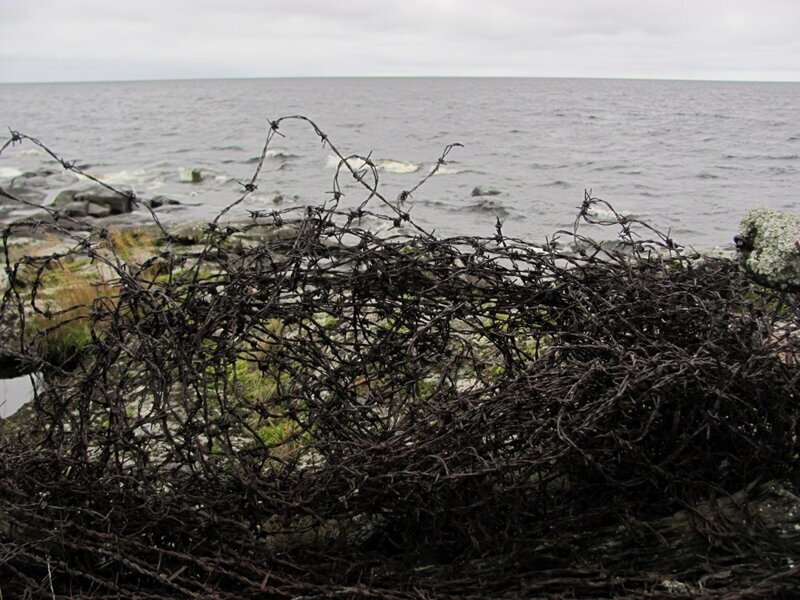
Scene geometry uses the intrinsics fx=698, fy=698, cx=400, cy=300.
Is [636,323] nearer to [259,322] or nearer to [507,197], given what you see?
[259,322]

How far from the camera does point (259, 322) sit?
3402 millimetres

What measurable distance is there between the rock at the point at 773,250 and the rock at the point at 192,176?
2899 centimetres

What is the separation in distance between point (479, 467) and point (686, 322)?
1327 mm

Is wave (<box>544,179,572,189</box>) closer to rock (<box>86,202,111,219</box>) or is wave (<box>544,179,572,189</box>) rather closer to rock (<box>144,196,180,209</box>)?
rock (<box>144,196,180,209</box>)

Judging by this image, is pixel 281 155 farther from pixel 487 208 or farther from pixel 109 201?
pixel 487 208

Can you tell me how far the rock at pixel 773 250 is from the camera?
4301mm

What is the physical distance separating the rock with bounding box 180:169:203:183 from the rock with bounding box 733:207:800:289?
2899 centimetres

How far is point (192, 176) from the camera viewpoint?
31.2m

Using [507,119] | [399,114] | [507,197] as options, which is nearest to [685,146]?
[507,197]

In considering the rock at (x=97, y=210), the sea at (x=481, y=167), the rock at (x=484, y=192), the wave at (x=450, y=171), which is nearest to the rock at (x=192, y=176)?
the sea at (x=481, y=167)

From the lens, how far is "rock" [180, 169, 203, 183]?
31094 millimetres

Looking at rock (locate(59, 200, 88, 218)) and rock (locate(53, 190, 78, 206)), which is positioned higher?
rock (locate(53, 190, 78, 206))

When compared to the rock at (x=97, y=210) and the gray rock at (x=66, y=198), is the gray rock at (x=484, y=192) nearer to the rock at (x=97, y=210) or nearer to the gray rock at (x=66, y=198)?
the rock at (x=97, y=210)

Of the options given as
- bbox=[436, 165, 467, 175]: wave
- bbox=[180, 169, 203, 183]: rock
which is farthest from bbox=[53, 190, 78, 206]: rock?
bbox=[436, 165, 467, 175]: wave
